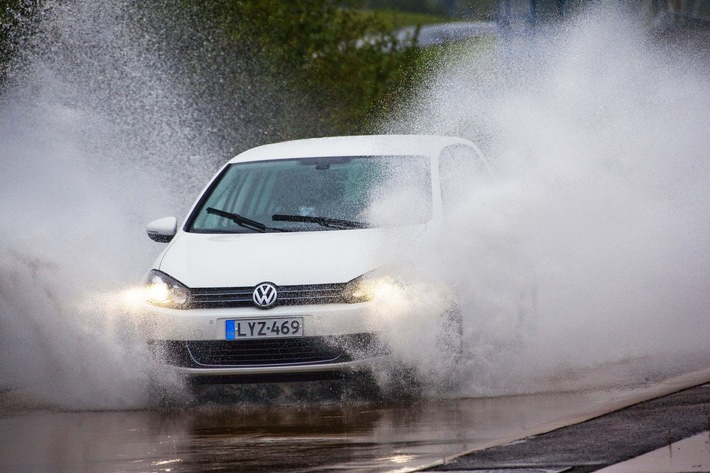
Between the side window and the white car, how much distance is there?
0.04 ft

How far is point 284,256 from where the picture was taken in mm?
8586

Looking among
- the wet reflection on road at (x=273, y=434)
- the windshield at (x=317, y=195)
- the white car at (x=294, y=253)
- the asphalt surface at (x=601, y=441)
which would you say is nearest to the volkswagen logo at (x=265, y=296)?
the white car at (x=294, y=253)

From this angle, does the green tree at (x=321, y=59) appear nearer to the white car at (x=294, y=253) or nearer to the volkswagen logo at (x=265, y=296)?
the white car at (x=294, y=253)

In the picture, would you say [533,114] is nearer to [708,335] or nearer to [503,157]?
[503,157]

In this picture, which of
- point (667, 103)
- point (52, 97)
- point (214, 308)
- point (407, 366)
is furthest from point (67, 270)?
point (52, 97)

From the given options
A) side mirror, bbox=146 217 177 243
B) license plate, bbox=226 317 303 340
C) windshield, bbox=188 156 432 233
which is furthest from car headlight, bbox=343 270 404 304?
side mirror, bbox=146 217 177 243

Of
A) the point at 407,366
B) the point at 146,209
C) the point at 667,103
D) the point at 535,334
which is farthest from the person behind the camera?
the point at 146,209

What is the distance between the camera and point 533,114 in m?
11.5

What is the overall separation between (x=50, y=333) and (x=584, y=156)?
12.9ft

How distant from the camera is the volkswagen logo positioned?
8227 millimetres

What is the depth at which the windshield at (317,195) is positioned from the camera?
9.21 m

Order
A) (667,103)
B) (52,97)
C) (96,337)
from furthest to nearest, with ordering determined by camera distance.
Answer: (52,97) → (667,103) → (96,337)

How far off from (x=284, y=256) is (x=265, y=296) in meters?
0.41

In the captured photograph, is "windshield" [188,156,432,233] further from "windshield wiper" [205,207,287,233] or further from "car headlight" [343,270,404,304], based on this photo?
"car headlight" [343,270,404,304]
